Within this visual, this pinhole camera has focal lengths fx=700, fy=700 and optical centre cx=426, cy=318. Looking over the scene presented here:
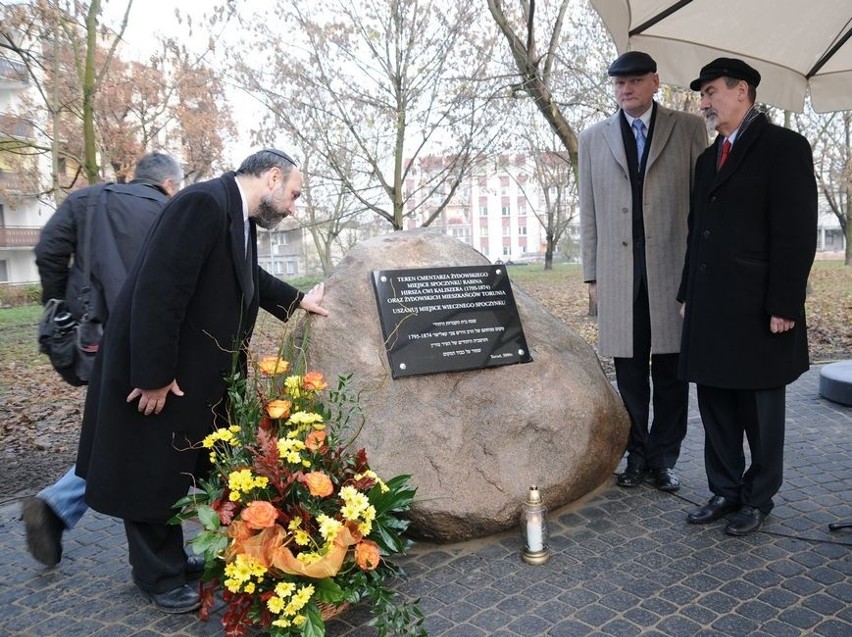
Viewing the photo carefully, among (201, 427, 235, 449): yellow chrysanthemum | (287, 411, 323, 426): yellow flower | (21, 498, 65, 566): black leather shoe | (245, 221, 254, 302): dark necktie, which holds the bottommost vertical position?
(21, 498, 65, 566): black leather shoe

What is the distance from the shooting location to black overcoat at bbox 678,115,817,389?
10.6ft

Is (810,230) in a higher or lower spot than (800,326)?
higher

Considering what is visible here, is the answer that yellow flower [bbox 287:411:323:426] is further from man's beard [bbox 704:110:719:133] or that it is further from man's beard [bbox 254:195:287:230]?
man's beard [bbox 704:110:719:133]

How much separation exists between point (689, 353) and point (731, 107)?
3.97 ft

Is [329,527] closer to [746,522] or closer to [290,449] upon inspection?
[290,449]

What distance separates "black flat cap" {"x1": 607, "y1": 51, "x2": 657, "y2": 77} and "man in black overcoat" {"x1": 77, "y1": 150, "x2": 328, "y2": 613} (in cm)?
188

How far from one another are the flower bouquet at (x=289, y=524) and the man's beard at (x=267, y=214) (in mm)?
701

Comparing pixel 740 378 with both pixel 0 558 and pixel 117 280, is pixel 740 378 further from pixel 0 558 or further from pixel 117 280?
pixel 0 558

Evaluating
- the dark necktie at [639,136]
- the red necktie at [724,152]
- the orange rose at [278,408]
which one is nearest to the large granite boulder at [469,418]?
the orange rose at [278,408]

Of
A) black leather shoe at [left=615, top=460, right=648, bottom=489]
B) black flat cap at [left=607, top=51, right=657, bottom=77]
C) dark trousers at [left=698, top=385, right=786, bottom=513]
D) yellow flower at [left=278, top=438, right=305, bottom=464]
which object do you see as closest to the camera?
yellow flower at [left=278, top=438, right=305, bottom=464]

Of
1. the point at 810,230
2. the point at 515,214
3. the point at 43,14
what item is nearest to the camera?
the point at 810,230

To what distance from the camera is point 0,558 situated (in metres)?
3.67

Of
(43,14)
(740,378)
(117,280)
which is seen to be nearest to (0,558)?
(117,280)

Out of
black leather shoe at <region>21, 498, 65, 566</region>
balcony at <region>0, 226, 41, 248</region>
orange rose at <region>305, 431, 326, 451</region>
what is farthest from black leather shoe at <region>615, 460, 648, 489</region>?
balcony at <region>0, 226, 41, 248</region>
